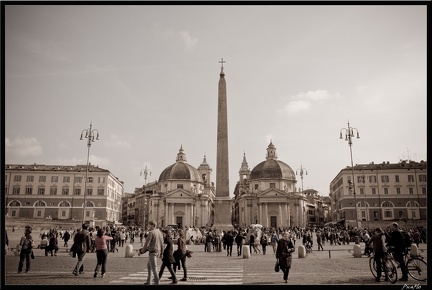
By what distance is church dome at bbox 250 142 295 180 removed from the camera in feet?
247

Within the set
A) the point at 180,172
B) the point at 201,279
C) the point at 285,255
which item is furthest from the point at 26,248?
the point at 180,172

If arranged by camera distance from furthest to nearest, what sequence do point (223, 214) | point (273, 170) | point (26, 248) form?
point (273, 170) < point (223, 214) < point (26, 248)

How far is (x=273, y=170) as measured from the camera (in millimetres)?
75625

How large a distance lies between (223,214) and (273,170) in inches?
1850

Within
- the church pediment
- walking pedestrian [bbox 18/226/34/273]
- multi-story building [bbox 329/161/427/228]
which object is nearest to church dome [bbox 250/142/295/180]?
the church pediment

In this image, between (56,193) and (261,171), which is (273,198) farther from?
(56,193)

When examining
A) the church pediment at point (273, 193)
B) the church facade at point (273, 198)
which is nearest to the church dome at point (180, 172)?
the church facade at point (273, 198)

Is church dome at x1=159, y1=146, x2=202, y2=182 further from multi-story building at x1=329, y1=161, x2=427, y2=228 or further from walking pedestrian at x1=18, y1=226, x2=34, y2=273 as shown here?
walking pedestrian at x1=18, y1=226, x2=34, y2=273

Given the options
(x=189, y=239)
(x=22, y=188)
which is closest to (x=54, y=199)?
(x=22, y=188)

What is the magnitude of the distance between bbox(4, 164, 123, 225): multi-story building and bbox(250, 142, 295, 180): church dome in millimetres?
30785

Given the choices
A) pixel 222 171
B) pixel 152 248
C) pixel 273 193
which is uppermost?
pixel 273 193

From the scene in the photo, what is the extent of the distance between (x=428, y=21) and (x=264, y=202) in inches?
2486

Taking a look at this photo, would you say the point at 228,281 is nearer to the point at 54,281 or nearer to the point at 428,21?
the point at 54,281

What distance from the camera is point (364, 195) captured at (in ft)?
203
